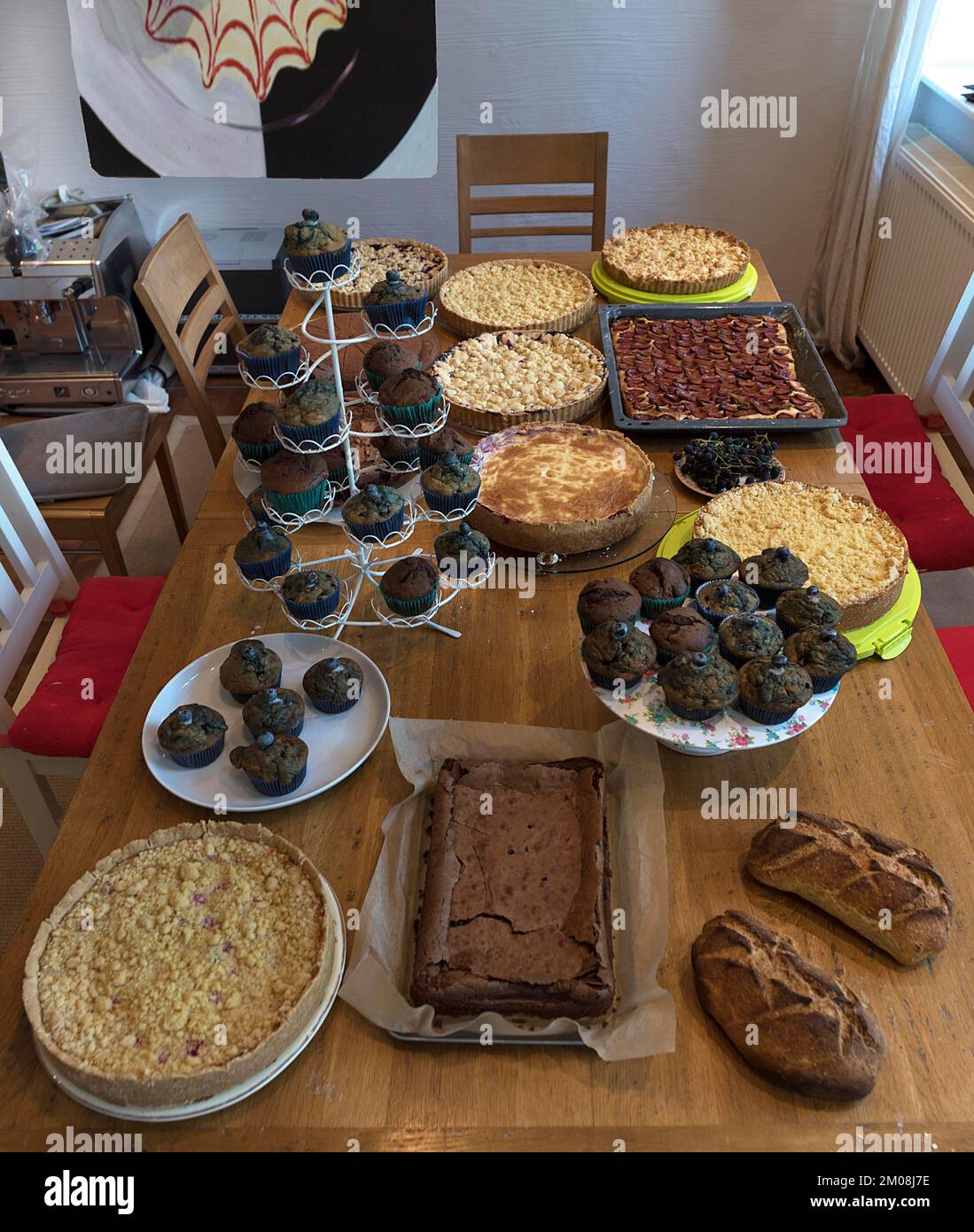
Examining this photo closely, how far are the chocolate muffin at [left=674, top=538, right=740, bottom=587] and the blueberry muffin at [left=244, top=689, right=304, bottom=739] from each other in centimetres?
76

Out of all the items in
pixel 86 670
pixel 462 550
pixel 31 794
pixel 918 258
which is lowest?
pixel 31 794

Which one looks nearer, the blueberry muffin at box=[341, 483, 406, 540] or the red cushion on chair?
the blueberry muffin at box=[341, 483, 406, 540]

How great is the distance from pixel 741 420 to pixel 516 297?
0.89 metres

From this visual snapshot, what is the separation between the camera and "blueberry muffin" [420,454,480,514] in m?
1.74

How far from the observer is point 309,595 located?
1675 mm

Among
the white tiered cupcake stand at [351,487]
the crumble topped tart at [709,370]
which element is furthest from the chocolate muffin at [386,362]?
the crumble topped tart at [709,370]

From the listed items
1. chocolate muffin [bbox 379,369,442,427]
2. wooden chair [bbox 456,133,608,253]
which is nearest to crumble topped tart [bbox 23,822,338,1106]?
chocolate muffin [bbox 379,369,442,427]

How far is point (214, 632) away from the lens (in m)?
1.95

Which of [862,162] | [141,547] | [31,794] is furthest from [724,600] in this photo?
[862,162]

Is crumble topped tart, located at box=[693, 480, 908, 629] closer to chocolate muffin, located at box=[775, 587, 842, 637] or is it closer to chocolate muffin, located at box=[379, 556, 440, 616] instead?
chocolate muffin, located at box=[775, 587, 842, 637]

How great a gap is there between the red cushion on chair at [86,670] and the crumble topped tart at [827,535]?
1386 millimetres

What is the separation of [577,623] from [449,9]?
3.10 m

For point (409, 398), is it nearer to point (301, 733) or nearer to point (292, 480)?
point (292, 480)
